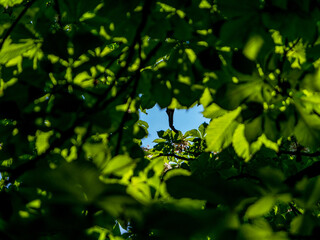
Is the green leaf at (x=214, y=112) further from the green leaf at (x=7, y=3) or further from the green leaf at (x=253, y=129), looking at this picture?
the green leaf at (x=7, y=3)

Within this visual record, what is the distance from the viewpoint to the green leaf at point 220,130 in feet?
4.42

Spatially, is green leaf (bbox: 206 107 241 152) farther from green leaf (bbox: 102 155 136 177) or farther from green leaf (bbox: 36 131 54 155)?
green leaf (bbox: 36 131 54 155)

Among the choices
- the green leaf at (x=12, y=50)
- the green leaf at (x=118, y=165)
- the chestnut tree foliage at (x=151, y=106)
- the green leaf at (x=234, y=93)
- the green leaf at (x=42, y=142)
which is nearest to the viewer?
the chestnut tree foliage at (x=151, y=106)

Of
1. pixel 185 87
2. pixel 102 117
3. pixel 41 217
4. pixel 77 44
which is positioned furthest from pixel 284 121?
pixel 41 217

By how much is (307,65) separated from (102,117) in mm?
1203

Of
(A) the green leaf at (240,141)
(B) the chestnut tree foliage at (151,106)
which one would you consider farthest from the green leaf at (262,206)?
(A) the green leaf at (240,141)

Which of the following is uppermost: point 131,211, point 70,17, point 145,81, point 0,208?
point 70,17

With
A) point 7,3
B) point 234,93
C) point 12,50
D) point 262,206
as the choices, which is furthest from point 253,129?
point 7,3

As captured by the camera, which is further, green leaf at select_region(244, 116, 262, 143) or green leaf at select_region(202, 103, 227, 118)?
green leaf at select_region(202, 103, 227, 118)

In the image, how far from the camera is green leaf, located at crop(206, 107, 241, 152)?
53.0 inches

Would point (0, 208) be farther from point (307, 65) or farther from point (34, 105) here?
point (307, 65)

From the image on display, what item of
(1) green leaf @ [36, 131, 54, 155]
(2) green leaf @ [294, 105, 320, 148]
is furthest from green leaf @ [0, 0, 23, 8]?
(2) green leaf @ [294, 105, 320, 148]

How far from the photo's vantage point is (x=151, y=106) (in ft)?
5.62

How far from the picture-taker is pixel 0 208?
2.72 ft
